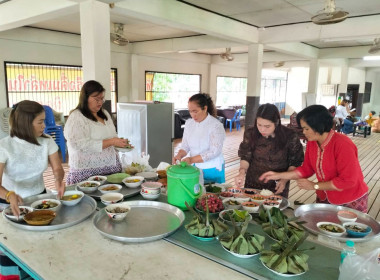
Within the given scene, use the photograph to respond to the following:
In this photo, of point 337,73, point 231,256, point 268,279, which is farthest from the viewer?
point 337,73

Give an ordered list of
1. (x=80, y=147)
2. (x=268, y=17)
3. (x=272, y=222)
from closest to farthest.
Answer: (x=272, y=222) → (x=80, y=147) → (x=268, y=17)

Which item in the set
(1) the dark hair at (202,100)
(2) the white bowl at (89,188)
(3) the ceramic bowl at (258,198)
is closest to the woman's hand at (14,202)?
(2) the white bowl at (89,188)

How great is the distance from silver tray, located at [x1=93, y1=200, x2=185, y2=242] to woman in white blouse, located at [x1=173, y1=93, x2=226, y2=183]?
0.81 meters

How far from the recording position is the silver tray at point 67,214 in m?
1.52

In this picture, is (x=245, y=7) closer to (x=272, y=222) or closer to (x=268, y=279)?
(x=272, y=222)

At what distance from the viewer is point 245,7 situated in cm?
484

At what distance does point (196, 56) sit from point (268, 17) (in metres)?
5.99

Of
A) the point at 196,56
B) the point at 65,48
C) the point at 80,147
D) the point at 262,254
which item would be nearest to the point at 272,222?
the point at 262,254

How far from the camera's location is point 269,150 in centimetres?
236

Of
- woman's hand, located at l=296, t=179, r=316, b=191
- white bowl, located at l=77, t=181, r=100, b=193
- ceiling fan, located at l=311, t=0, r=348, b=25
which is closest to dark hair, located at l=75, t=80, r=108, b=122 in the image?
white bowl, located at l=77, t=181, r=100, b=193

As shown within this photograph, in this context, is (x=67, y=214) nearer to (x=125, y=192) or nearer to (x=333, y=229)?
(x=125, y=192)

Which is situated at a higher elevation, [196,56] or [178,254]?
[196,56]

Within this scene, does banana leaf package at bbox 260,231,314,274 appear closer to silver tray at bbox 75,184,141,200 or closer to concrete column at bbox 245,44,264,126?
silver tray at bbox 75,184,141,200

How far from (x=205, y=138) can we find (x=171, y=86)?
8.50 m
